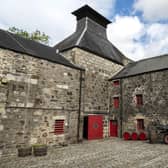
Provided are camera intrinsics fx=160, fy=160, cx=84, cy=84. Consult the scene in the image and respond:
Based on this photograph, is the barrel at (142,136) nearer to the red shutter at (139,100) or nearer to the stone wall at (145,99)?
the stone wall at (145,99)

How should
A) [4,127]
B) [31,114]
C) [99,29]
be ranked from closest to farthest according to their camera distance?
[4,127], [31,114], [99,29]

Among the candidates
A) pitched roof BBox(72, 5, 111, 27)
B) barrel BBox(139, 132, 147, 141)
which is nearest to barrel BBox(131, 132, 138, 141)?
barrel BBox(139, 132, 147, 141)

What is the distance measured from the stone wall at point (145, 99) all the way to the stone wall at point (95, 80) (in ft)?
3.79

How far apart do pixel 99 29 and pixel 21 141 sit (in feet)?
48.4

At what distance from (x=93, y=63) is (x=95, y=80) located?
60.9 inches

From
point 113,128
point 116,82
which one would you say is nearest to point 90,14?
point 116,82

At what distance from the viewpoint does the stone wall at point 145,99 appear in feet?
40.7

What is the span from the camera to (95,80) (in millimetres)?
14500

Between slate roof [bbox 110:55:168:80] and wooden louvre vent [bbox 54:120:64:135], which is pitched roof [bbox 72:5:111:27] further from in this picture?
wooden louvre vent [bbox 54:120:64:135]

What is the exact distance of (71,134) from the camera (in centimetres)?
1115

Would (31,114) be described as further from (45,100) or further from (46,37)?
(46,37)

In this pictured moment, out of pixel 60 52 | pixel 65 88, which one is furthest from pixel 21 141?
pixel 60 52

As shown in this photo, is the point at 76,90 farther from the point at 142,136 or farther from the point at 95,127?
the point at 142,136

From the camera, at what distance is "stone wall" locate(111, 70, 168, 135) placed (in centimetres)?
1241
